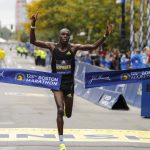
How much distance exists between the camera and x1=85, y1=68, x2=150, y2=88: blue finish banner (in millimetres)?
10984

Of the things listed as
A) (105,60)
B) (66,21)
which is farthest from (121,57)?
(66,21)

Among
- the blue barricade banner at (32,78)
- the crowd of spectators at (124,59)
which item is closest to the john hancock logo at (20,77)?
the blue barricade banner at (32,78)

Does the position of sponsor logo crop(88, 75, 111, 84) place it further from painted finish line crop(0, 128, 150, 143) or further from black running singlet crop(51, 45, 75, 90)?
black running singlet crop(51, 45, 75, 90)

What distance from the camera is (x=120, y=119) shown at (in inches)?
526

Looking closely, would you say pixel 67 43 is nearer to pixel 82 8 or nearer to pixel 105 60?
pixel 105 60

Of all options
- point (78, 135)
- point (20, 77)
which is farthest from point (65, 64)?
point (78, 135)

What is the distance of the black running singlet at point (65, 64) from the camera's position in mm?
8609

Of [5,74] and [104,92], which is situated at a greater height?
[5,74]

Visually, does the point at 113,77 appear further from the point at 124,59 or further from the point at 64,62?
the point at 124,59

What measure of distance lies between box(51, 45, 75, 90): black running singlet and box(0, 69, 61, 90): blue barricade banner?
0.10m

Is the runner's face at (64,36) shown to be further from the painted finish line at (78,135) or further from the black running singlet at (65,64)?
the painted finish line at (78,135)

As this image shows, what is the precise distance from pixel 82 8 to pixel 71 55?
137 feet

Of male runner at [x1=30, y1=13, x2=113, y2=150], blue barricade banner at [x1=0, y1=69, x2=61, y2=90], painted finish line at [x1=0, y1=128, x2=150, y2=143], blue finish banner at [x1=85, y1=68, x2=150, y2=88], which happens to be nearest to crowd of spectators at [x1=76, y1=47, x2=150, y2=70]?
blue finish banner at [x1=85, y1=68, x2=150, y2=88]

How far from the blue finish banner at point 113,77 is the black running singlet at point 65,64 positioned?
2291 mm
